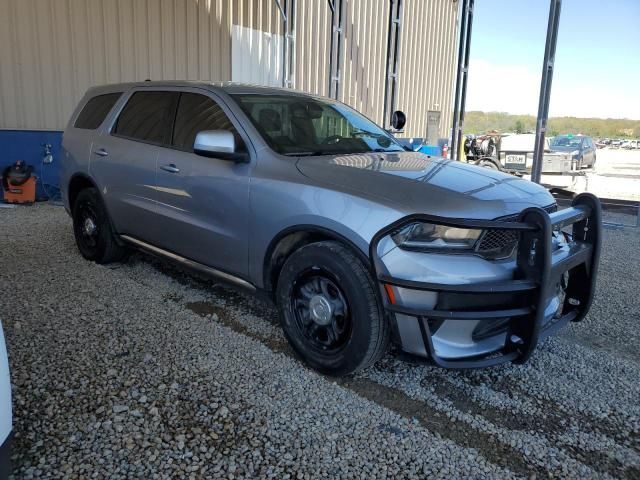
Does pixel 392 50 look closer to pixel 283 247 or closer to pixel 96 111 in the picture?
pixel 96 111

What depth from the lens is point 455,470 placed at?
7.65ft

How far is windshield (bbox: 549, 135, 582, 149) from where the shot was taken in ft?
59.0

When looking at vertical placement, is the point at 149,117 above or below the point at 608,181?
above

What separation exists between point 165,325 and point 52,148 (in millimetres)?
6682

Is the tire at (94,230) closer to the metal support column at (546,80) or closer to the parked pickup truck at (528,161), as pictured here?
the metal support column at (546,80)

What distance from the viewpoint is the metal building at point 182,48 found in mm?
8633

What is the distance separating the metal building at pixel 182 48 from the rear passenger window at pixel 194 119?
5.94 metres

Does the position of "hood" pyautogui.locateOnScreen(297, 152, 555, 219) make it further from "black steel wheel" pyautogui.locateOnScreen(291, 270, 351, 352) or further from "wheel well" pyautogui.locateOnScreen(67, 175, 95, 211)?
"wheel well" pyautogui.locateOnScreen(67, 175, 95, 211)

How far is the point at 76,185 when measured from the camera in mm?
5266

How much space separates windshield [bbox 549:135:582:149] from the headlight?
17.0 metres

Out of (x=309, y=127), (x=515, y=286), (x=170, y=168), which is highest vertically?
(x=309, y=127)

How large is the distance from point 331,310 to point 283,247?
56 cm

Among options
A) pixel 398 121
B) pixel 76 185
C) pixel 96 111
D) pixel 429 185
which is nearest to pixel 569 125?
pixel 398 121

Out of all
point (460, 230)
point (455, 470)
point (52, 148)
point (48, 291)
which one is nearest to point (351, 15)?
point (52, 148)
